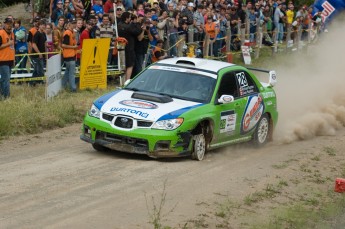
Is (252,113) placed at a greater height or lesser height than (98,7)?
lesser

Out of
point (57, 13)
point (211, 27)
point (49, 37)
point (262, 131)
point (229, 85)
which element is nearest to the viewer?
point (229, 85)

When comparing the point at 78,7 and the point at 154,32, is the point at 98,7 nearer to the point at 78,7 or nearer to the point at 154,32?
the point at 78,7

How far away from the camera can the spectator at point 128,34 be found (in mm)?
20531

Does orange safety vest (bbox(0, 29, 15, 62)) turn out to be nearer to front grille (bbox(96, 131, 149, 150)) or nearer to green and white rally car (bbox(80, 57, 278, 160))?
green and white rally car (bbox(80, 57, 278, 160))

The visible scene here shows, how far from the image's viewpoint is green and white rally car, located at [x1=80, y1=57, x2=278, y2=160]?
1252cm

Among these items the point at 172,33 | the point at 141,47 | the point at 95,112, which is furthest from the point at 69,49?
the point at 95,112

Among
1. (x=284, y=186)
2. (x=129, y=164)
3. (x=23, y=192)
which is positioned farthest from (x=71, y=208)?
(x=284, y=186)

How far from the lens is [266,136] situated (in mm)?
15453

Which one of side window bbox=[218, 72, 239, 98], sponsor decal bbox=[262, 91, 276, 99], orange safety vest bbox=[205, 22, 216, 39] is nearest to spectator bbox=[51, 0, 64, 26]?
orange safety vest bbox=[205, 22, 216, 39]

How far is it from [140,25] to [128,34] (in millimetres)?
424

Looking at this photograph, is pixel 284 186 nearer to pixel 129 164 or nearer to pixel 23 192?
pixel 129 164

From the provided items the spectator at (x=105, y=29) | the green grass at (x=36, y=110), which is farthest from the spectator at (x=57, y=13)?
the green grass at (x=36, y=110)

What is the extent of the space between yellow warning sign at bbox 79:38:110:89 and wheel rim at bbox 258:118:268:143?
6.20m

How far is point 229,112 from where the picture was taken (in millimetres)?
13734
